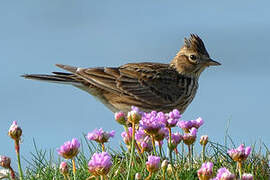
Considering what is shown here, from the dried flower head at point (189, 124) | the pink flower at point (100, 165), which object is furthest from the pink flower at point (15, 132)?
the dried flower head at point (189, 124)

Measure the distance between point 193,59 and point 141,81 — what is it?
1451 millimetres

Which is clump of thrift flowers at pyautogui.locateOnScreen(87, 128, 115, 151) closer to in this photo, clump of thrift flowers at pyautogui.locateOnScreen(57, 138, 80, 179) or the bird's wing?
clump of thrift flowers at pyautogui.locateOnScreen(57, 138, 80, 179)

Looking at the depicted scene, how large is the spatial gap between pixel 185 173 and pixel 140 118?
1506 millimetres

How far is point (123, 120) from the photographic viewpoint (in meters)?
4.91

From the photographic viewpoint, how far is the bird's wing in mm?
9336

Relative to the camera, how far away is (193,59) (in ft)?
34.4

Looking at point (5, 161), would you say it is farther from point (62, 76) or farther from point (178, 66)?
point (178, 66)

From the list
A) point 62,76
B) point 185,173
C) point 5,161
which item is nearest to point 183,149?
point 185,173

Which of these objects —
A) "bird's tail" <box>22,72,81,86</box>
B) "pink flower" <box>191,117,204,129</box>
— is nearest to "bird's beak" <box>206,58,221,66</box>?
"bird's tail" <box>22,72,81,86</box>

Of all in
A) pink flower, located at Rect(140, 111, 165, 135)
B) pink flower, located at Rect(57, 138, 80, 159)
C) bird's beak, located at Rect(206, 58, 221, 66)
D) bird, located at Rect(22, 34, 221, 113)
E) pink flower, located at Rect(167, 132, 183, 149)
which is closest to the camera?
pink flower, located at Rect(57, 138, 80, 159)

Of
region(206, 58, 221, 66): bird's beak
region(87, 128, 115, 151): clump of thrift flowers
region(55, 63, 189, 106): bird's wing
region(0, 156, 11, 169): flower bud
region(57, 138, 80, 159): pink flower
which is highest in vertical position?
region(206, 58, 221, 66): bird's beak

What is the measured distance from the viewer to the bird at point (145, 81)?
9.25 meters

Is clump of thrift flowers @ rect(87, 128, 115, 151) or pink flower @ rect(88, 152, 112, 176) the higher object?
clump of thrift flowers @ rect(87, 128, 115, 151)

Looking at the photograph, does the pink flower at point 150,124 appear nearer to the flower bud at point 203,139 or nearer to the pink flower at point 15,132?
the flower bud at point 203,139
